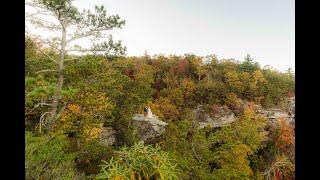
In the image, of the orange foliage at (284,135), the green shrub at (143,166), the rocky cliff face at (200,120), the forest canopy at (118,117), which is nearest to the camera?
the green shrub at (143,166)

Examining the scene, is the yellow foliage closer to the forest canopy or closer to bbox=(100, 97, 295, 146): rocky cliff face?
the forest canopy

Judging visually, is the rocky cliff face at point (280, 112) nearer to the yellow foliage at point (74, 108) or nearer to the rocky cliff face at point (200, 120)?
the rocky cliff face at point (200, 120)

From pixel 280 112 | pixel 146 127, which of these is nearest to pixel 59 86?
pixel 146 127

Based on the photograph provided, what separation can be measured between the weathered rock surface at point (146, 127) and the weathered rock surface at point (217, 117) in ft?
14.0

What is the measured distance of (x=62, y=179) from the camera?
22.6 feet

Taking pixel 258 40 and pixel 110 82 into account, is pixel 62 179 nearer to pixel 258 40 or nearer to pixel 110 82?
pixel 110 82

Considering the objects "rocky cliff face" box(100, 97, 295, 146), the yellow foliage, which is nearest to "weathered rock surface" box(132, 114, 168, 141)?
"rocky cliff face" box(100, 97, 295, 146)

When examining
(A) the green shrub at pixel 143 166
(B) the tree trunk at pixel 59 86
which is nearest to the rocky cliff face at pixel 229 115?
(B) the tree trunk at pixel 59 86

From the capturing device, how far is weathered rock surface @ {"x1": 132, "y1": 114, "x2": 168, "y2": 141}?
637 inches

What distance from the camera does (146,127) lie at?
1644cm

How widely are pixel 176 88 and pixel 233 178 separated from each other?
37.6 feet

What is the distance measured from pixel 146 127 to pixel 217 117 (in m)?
5.80

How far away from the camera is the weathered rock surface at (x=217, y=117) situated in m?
20.2

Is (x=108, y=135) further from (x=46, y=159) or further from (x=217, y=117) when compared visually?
(x=46, y=159)
